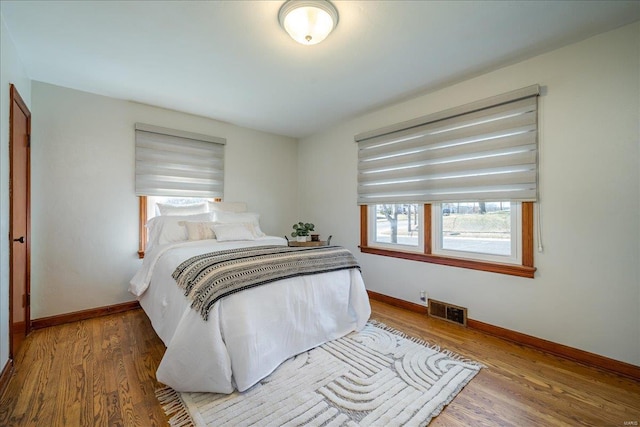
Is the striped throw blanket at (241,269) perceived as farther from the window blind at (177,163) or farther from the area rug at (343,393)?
the window blind at (177,163)

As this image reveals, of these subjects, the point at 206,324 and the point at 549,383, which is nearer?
the point at 206,324

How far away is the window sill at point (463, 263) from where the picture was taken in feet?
7.41

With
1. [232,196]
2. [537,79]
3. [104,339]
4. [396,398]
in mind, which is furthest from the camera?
[232,196]

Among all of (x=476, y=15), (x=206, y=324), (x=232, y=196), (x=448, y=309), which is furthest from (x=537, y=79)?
(x=232, y=196)

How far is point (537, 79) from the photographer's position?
219cm

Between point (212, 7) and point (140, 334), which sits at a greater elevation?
point (212, 7)

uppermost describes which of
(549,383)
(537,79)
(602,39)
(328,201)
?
(602,39)

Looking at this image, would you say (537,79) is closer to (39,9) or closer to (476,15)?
(476,15)

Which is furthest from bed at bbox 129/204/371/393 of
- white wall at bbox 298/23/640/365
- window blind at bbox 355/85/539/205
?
white wall at bbox 298/23/640/365

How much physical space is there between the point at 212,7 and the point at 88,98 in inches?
84.5

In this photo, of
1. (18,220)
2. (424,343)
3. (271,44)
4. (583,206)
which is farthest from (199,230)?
(583,206)

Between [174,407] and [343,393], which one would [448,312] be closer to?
[343,393]

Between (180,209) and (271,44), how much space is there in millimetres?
2158

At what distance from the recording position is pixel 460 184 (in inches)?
102
